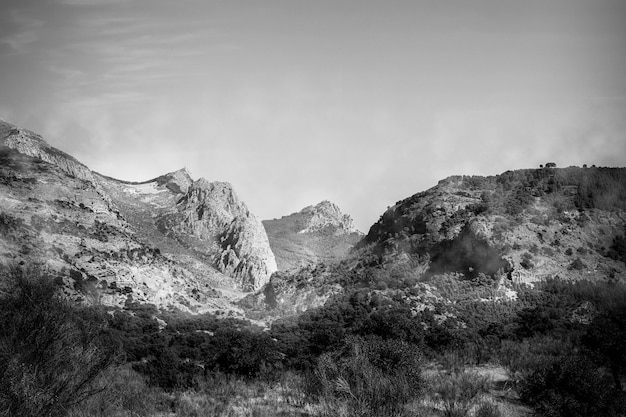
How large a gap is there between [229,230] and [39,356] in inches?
5826

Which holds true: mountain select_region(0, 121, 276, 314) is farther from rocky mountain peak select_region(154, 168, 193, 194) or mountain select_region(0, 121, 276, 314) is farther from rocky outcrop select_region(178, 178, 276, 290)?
rocky mountain peak select_region(154, 168, 193, 194)

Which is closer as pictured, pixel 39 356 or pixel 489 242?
pixel 39 356

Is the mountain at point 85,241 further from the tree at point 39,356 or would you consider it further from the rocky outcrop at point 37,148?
the tree at point 39,356

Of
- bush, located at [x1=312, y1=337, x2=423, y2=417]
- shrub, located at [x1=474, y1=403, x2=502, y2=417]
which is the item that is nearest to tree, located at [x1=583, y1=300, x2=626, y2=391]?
shrub, located at [x1=474, y1=403, x2=502, y2=417]

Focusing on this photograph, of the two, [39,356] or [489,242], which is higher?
[489,242]

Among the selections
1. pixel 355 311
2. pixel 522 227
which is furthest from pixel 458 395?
pixel 522 227

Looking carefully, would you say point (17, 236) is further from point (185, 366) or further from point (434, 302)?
point (434, 302)

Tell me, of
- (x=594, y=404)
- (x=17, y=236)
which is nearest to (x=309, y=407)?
(x=594, y=404)

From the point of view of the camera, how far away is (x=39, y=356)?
11.9 metres

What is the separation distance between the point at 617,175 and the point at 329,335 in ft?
257

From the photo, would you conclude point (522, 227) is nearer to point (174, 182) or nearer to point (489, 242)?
point (489, 242)

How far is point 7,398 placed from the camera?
9.93 m

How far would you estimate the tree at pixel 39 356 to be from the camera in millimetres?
10227

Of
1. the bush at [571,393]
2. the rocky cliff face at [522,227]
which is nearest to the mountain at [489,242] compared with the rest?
the rocky cliff face at [522,227]
